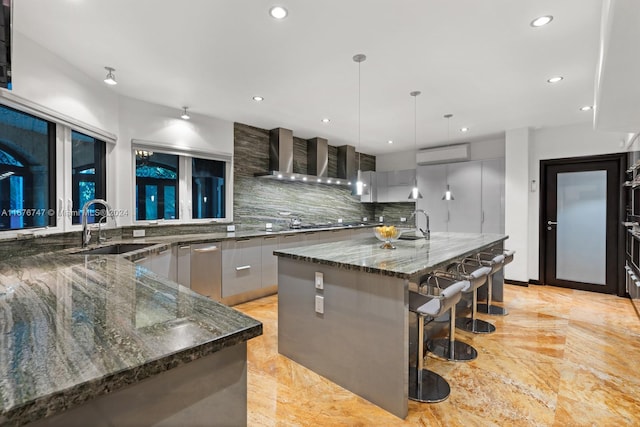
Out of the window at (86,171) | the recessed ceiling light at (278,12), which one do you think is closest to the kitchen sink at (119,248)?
the window at (86,171)

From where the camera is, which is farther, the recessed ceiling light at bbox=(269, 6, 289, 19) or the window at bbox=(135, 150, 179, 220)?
the window at bbox=(135, 150, 179, 220)

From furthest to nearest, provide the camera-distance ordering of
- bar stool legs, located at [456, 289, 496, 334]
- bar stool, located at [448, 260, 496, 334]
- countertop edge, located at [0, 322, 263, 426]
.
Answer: bar stool legs, located at [456, 289, 496, 334], bar stool, located at [448, 260, 496, 334], countertop edge, located at [0, 322, 263, 426]

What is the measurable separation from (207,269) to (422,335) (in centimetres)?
253

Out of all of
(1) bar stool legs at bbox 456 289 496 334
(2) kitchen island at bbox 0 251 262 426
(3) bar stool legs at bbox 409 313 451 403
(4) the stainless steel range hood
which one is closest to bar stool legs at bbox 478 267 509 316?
(1) bar stool legs at bbox 456 289 496 334

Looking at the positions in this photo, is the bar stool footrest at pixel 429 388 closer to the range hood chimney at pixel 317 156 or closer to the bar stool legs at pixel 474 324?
the bar stool legs at pixel 474 324

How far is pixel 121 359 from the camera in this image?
2.18 ft

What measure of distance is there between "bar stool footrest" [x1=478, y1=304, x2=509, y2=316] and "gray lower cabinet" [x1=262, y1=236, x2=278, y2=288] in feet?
8.79

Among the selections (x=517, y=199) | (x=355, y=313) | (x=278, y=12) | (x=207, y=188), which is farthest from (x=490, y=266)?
(x=207, y=188)

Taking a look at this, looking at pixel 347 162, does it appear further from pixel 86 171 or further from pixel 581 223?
pixel 86 171

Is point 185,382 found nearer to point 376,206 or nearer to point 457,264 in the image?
point 457,264

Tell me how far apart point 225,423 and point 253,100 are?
3.53 metres

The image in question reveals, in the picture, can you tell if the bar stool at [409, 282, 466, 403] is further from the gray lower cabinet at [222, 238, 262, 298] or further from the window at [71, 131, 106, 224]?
the window at [71, 131, 106, 224]

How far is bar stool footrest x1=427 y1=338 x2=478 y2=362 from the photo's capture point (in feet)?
8.30

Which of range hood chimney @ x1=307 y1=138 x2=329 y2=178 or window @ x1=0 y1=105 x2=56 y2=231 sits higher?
range hood chimney @ x1=307 y1=138 x2=329 y2=178
